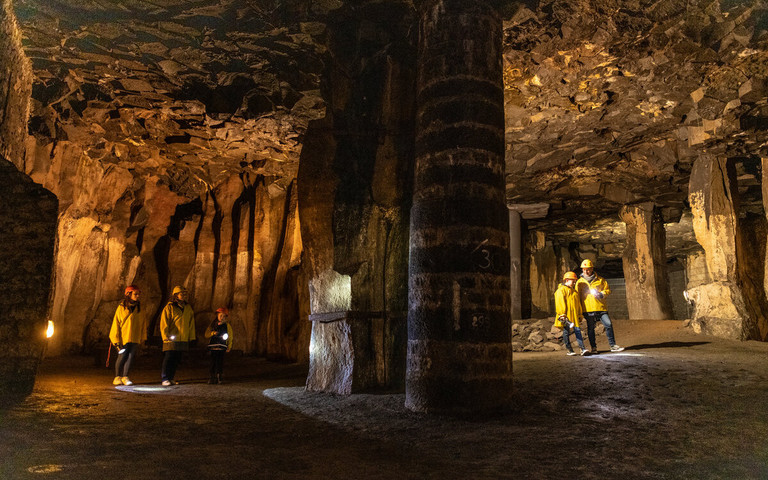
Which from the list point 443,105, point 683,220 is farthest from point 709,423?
point 683,220

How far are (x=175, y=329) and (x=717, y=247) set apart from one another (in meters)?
10.3

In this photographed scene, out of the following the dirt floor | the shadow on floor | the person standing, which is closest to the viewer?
the dirt floor

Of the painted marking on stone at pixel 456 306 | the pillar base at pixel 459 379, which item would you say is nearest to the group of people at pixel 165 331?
the pillar base at pixel 459 379

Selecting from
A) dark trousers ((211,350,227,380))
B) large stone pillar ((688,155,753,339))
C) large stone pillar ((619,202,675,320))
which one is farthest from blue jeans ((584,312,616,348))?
dark trousers ((211,350,227,380))

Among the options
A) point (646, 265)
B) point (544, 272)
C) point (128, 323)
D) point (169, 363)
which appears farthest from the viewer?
point (544, 272)

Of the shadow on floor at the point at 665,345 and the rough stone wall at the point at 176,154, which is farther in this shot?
the shadow on floor at the point at 665,345

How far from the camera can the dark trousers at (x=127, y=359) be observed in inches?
324

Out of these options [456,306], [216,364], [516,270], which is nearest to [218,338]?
[216,364]

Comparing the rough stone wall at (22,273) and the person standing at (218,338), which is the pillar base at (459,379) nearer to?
the rough stone wall at (22,273)

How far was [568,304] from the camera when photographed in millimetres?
9305

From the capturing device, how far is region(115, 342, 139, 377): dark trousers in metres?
8.23

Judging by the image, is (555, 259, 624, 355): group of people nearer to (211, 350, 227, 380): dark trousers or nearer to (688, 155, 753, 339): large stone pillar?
(688, 155, 753, 339): large stone pillar

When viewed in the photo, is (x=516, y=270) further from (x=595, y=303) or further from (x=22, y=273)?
(x=22, y=273)

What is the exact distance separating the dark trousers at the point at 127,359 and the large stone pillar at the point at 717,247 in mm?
10482
